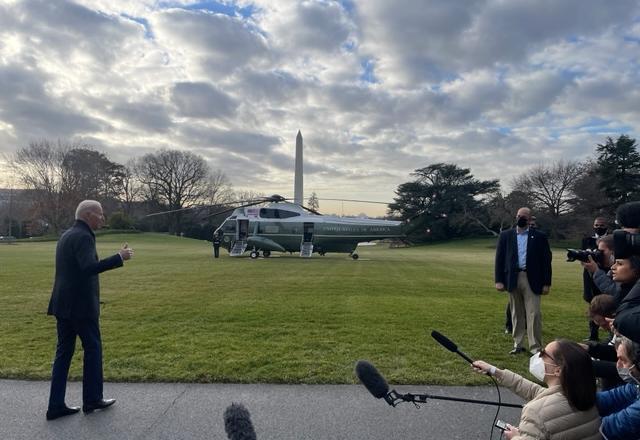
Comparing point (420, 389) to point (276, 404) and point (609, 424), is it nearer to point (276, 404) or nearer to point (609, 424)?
point (276, 404)

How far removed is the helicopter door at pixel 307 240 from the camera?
89.0ft

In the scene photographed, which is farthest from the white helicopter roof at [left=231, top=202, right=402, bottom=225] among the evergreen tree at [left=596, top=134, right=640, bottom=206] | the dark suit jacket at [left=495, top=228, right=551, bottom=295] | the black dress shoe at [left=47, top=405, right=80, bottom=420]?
the evergreen tree at [left=596, top=134, right=640, bottom=206]

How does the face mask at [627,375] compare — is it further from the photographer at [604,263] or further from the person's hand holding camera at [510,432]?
the photographer at [604,263]

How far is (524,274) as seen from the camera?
21.9 ft

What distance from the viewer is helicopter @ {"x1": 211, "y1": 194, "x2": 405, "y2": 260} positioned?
26938mm

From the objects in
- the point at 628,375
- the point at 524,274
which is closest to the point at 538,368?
the point at 628,375

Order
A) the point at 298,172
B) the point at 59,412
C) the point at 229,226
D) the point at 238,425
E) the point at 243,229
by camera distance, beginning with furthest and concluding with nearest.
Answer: the point at 298,172
the point at 229,226
the point at 243,229
the point at 59,412
the point at 238,425

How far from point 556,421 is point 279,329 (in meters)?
5.56

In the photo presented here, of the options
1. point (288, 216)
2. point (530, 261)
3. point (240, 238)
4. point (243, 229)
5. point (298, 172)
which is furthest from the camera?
point (298, 172)

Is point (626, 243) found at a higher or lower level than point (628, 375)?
higher

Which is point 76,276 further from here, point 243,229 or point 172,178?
point 172,178

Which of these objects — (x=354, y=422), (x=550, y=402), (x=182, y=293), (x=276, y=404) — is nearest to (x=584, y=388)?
(x=550, y=402)

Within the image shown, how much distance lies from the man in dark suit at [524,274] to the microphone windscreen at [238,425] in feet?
18.7

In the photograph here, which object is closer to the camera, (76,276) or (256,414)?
(256,414)
